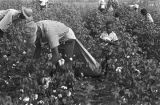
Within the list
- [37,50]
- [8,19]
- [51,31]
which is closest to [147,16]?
[8,19]

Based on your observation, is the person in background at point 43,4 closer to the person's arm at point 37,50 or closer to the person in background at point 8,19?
the person in background at point 8,19

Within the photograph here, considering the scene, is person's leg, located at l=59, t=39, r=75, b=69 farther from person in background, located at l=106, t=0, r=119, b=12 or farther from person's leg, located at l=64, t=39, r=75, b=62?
person in background, located at l=106, t=0, r=119, b=12

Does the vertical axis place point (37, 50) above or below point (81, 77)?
above

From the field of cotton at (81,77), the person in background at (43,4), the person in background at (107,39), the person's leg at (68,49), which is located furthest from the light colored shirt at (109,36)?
the person in background at (43,4)

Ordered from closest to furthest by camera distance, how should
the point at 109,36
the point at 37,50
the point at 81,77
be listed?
1. the point at 37,50
2. the point at 81,77
3. the point at 109,36

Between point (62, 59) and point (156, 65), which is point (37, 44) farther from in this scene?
point (156, 65)

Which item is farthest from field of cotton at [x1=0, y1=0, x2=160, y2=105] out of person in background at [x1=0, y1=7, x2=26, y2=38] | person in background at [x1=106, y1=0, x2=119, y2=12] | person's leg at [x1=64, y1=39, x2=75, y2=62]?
person in background at [x1=106, y1=0, x2=119, y2=12]

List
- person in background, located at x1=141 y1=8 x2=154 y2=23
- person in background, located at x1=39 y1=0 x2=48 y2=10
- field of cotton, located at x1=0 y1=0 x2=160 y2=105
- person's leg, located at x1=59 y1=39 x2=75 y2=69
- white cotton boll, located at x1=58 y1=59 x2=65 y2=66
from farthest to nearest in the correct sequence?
person in background, located at x1=39 y1=0 x2=48 y2=10 → person in background, located at x1=141 y1=8 x2=154 y2=23 → person's leg, located at x1=59 y1=39 x2=75 y2=69 → white cotton boll, located at x1=58 y1=59 x2=65 y2=66 → field of cotton, located at x1=0 y1=0 x2=160 y2=105

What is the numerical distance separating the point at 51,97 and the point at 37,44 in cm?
98

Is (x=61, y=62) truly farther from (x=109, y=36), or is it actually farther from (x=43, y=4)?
(x=43, y=4)

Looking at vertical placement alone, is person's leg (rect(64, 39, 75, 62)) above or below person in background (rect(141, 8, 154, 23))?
above

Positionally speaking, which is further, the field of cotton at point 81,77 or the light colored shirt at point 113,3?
the light colored shirt at point 113,3

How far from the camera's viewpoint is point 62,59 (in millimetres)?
6043

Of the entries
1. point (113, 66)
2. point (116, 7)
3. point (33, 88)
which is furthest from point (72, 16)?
point (33, 88)
